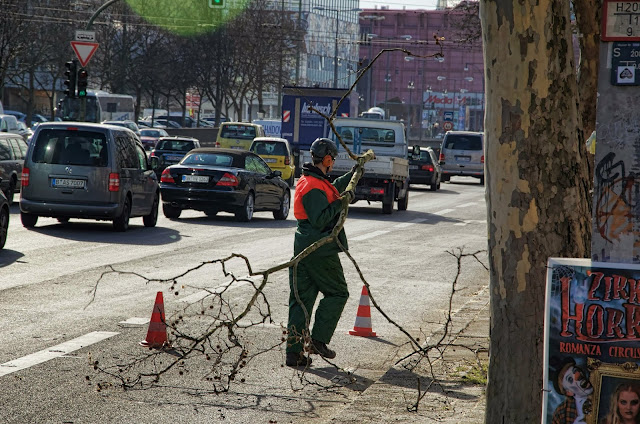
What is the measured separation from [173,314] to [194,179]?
1515 cm

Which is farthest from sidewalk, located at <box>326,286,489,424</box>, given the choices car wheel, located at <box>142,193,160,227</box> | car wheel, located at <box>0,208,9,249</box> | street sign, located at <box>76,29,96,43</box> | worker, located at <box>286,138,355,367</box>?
street sign, located at <box>76,29,96,43</box>

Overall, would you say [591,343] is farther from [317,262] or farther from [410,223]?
[410,223]

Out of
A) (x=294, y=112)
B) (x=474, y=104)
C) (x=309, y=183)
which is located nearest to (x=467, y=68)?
(x=474, y=104)

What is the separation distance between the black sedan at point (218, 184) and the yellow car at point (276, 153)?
15334 mm

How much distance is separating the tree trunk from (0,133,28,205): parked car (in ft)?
70.4

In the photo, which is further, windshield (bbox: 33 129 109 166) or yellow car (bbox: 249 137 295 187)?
yellow car (bbox: 249 137 295 187)

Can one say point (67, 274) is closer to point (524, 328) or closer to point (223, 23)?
point (524, 328)

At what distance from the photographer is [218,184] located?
23672 mm

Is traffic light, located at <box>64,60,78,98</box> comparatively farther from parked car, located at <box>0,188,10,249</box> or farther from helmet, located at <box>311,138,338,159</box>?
helmet, located at <box>311,138,338,159</box>

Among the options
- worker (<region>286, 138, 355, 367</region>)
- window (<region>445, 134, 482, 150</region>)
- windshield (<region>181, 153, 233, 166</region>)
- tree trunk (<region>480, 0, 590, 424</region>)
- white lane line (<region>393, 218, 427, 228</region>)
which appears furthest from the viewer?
window (<region>445, 134, 482, 150</region>)

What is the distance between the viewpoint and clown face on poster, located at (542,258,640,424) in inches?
177

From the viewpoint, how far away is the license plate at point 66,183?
64.5 ft

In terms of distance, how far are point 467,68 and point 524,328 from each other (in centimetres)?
14841

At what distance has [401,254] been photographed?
1867 centimetres
